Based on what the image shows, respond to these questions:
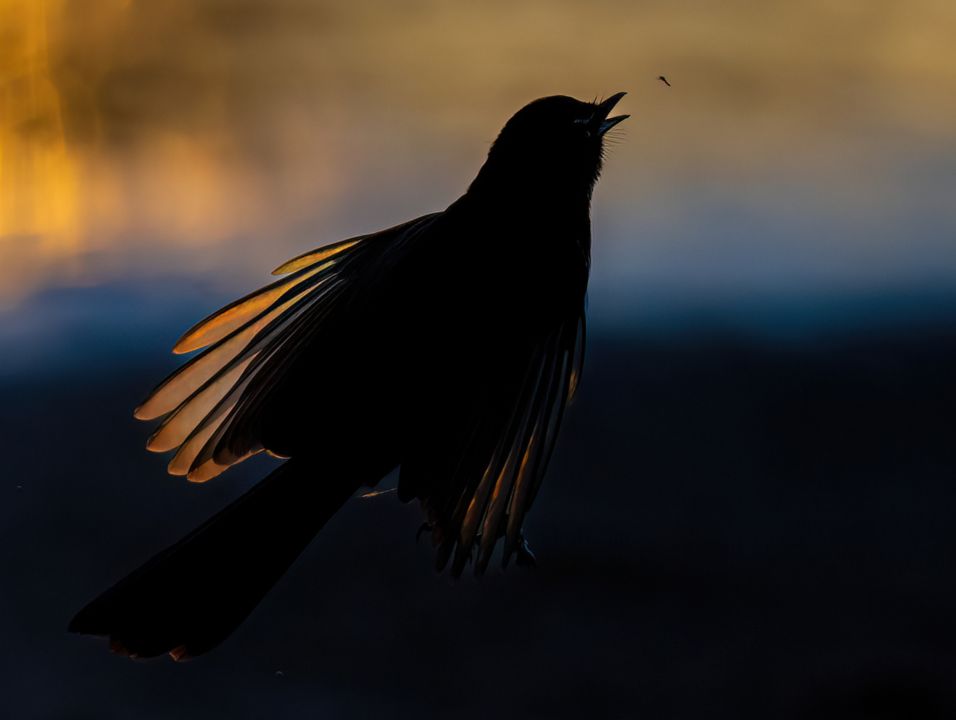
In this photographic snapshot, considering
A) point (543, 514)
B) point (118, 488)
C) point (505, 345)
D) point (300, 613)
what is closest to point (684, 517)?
point (543, 514)

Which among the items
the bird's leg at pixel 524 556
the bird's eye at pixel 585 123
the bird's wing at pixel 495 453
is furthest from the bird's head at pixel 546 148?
the bird's leg at pixel 524 556

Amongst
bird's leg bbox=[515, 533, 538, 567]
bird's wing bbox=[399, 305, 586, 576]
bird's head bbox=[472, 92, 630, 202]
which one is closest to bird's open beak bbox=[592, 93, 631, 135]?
bird's head bbox=[472, 92, 630, 202]

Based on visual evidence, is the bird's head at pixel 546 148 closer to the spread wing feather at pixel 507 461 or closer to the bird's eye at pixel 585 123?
the bird's eye at pixel 585 123

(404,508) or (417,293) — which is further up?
(417,293)

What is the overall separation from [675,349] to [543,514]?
32.1 inches

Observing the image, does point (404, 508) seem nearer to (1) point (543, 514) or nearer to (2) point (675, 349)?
(1) point (543, 514)

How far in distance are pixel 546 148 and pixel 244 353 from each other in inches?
37.3

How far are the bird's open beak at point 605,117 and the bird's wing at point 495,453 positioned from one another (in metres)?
0.48

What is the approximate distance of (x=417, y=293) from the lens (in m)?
3.22

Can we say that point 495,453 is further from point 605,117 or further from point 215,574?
point 605,117

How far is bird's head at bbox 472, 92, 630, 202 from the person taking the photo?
334cm

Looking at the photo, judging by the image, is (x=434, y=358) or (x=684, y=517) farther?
(x=684, y=517)

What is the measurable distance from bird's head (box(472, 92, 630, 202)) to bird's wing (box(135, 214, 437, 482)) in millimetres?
336

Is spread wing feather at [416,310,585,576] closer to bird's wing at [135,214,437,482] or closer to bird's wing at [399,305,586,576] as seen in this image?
bird's wing at [399,305,586,576]
